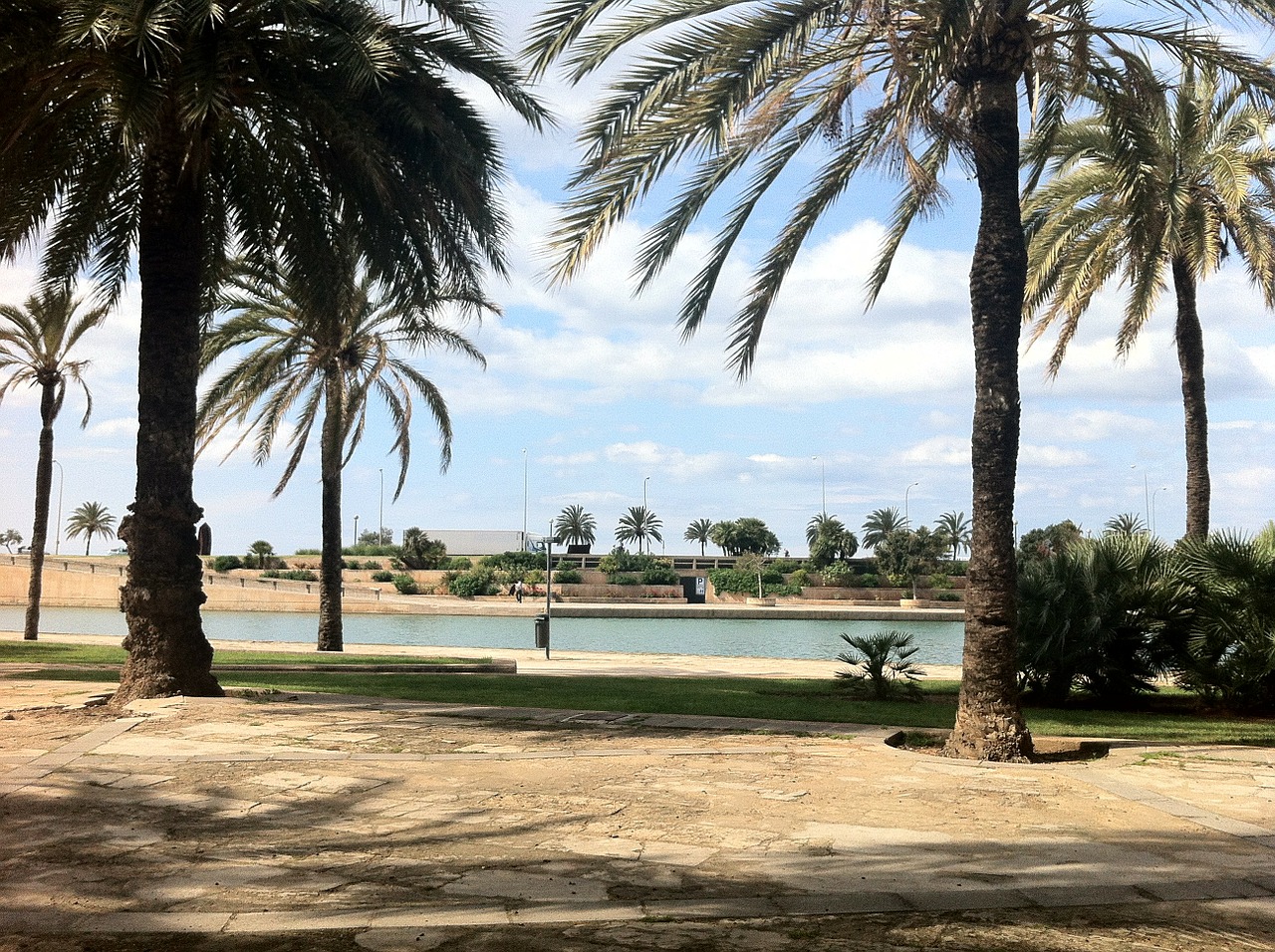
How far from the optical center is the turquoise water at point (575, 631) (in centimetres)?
3625

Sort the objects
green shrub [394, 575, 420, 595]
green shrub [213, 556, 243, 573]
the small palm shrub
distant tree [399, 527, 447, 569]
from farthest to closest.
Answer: distant tree [399, 527, 447, 569] < green shrub [394, 575, 420, 595] < green shrub [213, 556, 243, 573] < the small palm shrub

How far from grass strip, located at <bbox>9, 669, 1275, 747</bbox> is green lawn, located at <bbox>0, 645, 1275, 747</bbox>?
0.4 inches

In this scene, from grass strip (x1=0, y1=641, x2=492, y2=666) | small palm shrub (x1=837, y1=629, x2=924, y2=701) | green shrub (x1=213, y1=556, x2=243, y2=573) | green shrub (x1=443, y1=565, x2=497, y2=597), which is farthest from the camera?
green shrub (x1=443, y1=565, x2=497, y2=597)

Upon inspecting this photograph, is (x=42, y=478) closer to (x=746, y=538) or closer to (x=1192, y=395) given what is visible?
(x=1192, y=395)

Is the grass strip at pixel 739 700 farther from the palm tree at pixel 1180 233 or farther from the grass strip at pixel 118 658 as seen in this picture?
the palm tree at pixel 1180 233

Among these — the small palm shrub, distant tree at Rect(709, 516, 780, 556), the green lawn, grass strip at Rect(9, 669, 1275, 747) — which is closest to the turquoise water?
the green lawn

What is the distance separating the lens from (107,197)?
12.7 meters

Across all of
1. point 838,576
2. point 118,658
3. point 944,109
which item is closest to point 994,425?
point 944,109

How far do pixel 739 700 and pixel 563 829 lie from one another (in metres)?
7.58

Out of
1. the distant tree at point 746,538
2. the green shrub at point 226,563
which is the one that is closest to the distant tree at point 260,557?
the green shrub at point 226,563

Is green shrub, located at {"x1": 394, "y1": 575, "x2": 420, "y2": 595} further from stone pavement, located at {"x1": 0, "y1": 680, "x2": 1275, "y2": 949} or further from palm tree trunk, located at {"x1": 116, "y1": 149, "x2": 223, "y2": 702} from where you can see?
stone pavement, located at {"x1": 0, "y1": 680, "x2": 1275, "y2": 949}

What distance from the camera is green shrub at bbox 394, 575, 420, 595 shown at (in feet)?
216

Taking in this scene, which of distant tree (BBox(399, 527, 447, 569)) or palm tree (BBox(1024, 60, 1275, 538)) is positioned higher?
palm tree (BBox(1024, 60, 1275, 538))

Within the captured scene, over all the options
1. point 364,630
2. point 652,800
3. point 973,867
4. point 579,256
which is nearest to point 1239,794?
point 973,867
